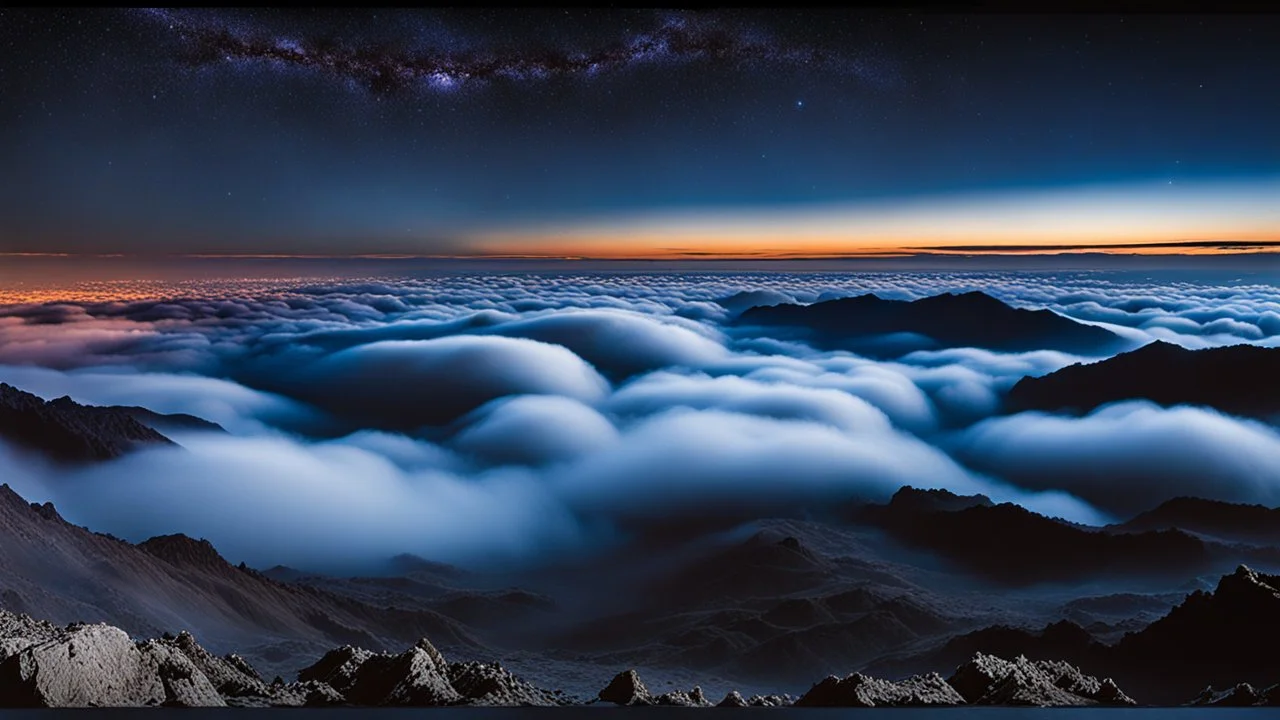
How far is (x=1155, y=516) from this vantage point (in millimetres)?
3684

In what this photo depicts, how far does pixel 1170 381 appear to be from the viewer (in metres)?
3.79

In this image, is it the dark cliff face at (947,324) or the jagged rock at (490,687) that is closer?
the jagged rock at (490,687)

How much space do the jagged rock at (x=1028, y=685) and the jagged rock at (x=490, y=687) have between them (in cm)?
139

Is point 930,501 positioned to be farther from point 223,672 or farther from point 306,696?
point 223,672

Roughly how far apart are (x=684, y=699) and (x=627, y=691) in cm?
20

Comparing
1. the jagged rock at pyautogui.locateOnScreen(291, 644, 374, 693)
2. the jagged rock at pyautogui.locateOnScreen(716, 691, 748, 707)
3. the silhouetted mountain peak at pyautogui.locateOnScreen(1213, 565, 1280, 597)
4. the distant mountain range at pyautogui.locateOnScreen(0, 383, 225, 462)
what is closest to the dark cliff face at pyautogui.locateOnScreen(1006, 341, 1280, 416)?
the silhouetted mountain peak at pyautogui.locateOnScreen(1213, 565, 1280, 597)

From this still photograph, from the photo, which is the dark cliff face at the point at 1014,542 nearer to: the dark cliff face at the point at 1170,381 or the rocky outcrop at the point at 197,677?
the dark cliff face at the point at 1170,381

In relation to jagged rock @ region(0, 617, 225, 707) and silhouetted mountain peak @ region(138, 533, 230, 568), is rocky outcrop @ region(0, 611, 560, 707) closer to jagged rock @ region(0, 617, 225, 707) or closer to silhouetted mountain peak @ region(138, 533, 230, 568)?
jagged rock @ region(0, 617, 225, 707)

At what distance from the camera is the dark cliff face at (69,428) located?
359cm

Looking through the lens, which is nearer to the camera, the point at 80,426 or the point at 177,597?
the point at 177,597

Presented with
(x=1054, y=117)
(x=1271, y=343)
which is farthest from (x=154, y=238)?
(x=1271, y=343)

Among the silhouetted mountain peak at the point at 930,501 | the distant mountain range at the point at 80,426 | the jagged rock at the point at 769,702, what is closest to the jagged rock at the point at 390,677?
the jagged rock at the point at 769,702

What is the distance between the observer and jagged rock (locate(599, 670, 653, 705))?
3184 mm

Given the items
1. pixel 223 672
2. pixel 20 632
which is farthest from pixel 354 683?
pixel 20 632
